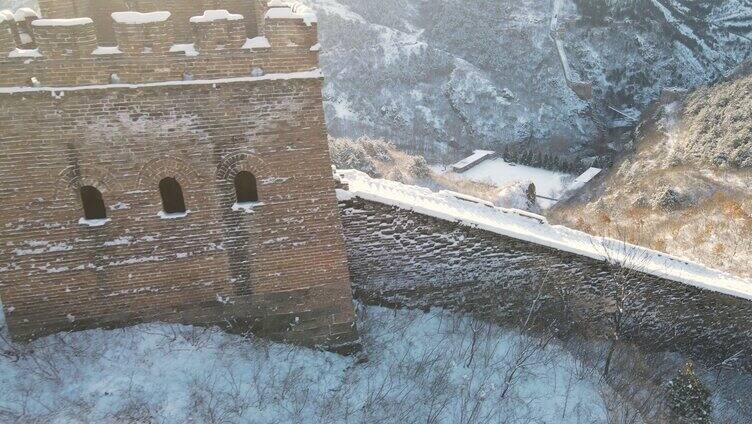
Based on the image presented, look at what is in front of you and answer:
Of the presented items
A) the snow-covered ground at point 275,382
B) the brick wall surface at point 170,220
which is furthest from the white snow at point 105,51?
the snow-covered ground at point 275,382

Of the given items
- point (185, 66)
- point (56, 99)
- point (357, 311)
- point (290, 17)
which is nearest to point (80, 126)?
point (56, 99)

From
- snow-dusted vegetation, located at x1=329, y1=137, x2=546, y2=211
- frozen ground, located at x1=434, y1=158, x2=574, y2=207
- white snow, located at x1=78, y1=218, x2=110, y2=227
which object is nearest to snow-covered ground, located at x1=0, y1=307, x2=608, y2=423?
white snow, located at x1=78, y1=218, x2=110, y2=227

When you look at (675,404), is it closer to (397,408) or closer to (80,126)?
(397,408)

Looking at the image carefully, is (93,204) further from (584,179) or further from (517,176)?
(584,179)

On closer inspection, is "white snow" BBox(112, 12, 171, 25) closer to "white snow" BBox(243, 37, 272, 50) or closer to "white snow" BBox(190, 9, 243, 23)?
"white snow" BBox(190, 9, 243, 23)

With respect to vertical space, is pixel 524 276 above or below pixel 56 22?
below

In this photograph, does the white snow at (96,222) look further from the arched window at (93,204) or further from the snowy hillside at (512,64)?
the snowy hillside at (512,64)

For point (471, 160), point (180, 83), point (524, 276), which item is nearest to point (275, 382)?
point (180, 83)
